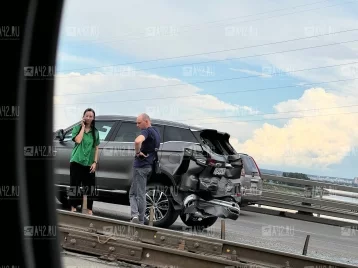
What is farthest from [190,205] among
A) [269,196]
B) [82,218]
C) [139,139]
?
[269,196]

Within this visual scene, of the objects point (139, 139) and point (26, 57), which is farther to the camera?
point (139, 139)

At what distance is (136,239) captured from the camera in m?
6.08

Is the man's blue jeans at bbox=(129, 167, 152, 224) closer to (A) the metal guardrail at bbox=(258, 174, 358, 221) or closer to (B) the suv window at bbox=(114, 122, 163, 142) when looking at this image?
(B) the suv window at bbox=(114, 122, 163, 142)

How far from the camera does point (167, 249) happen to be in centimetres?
551

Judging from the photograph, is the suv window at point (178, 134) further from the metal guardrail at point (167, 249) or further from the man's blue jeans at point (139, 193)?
the metal guardrail at point (167, 249)

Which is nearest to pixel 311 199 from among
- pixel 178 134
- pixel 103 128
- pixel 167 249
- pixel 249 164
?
pixel 249 164

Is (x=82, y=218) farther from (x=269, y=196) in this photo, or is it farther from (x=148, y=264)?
(x=269, y=196)

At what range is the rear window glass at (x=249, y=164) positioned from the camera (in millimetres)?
13656

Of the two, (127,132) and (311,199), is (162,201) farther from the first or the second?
(311,199)

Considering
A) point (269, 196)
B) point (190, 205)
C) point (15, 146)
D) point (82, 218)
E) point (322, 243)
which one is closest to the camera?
point (15, 146)

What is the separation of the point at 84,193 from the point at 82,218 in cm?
122

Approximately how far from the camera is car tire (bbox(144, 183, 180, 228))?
26.9ft

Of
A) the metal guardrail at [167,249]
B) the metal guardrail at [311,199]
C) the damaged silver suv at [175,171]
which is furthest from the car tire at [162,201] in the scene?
the metal guardrail at [311,199]

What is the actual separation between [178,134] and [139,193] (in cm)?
133
